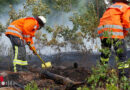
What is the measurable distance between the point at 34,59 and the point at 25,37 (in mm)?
2418

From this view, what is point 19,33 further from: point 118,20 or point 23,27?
point 118,20

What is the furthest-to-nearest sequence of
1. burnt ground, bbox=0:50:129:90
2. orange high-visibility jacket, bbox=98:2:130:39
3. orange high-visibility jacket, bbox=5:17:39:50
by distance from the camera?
orange high-visibility jacket, bbox=5:17:39:50 → burnt ground, bbox=0:50:129:90 → orange high-visibility jacket, bbox=98:2:130:39

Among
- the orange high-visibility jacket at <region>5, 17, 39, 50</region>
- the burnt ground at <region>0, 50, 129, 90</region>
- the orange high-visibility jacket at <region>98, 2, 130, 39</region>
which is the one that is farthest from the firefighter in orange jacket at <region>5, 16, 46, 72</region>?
the orange high-visibility jacket at <region>98, 2, 130, 39</region>

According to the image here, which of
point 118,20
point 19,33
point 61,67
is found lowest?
point 61,67

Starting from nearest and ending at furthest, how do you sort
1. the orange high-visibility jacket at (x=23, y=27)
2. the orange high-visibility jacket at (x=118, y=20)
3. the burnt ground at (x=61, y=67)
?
the orange high-visibility jacket at (x=118, y=20) < the burnt ground at (x=61, y=67) < the orange high-visibility jacket at (x=23, y=27)

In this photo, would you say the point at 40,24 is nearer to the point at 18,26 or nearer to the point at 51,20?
the point at 18,26

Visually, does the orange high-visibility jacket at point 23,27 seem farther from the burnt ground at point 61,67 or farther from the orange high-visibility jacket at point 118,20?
the orange high-visibility jacket at point 118,20

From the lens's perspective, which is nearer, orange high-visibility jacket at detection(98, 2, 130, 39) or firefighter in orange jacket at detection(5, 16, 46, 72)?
orange high-visibility jacket at detection(98, 2, 130, 39)

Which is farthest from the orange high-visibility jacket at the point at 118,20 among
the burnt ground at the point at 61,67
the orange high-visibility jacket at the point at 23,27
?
the orange high-visibility jacket at the point at 23,27

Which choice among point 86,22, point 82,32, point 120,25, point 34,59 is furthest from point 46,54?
point 120,25

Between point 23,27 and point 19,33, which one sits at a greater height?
point 23,27

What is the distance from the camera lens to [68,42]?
762cm

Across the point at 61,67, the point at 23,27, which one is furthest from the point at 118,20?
the point at 61,67

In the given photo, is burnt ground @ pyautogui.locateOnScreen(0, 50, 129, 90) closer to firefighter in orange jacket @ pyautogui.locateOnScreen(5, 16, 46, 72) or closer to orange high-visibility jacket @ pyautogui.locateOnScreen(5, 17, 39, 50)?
firefighter in orange jacket @ pyautogui.locateOnScreen(5, 16, 46, 72)
